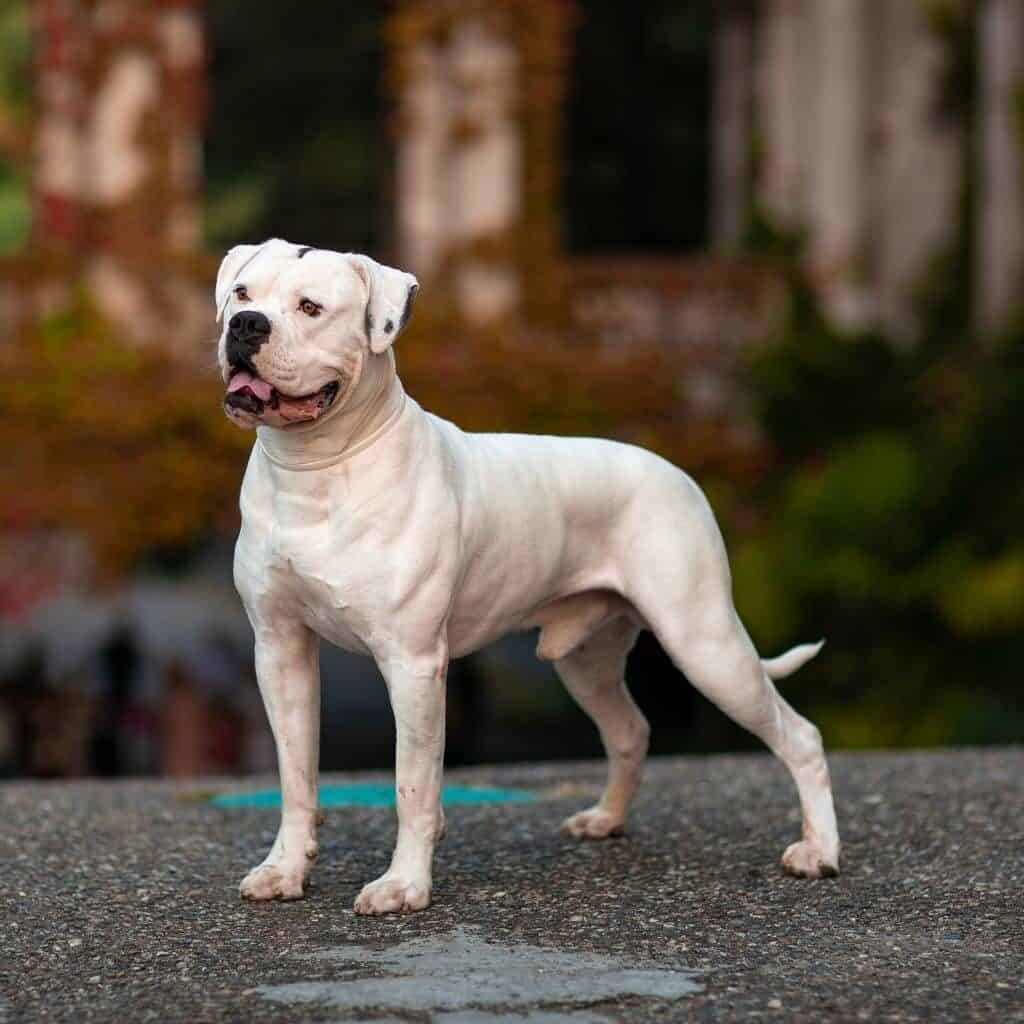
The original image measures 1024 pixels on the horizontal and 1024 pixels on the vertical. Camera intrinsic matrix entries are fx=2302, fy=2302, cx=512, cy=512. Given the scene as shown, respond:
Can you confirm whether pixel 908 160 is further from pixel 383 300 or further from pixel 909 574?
pixel 383 300

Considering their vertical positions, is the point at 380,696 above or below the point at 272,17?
below

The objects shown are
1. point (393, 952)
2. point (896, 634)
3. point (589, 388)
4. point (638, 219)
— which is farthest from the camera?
point (638, 219)

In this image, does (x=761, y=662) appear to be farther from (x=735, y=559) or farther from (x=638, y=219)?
(x=638, y=219)

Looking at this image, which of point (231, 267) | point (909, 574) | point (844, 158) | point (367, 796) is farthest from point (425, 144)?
point (231, 267)

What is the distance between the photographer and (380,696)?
19219 mm

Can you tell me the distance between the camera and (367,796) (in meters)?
8.34

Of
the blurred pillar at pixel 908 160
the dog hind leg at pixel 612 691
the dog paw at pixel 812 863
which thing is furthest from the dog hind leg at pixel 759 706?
the blurred pillar at pixel 908 160

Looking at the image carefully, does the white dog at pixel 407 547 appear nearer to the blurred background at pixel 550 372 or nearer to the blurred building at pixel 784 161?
the blurred background at pixel 550 372

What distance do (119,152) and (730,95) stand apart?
8.23 m

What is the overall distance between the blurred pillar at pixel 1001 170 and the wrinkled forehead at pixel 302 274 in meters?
10.1

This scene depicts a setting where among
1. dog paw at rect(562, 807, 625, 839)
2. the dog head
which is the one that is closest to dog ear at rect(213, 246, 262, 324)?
the dog head

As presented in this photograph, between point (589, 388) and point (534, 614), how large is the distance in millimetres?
9140

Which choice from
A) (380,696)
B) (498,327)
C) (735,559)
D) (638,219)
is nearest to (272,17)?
(638,219)

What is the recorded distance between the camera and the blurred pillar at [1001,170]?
15094 mm
